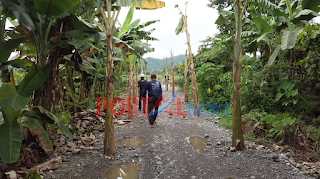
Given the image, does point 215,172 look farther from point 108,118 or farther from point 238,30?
point 238,30

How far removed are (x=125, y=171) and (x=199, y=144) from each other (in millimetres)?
2211

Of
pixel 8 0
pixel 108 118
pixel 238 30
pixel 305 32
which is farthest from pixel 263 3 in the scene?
pixel 8 0

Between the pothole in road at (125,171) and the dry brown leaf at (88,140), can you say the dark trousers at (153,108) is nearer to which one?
the dry brown leaf at (88,140)

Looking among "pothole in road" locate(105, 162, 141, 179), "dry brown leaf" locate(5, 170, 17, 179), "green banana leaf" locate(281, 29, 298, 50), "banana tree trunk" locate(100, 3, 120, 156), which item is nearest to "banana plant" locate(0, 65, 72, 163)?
"dry brown leaf" locate(5, 170, 17, 179)

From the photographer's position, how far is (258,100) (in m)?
6.61

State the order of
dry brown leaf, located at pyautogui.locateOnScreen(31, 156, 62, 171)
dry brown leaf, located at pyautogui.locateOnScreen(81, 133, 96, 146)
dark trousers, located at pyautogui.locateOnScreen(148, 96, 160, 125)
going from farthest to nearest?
dark trousers, located at pyautogui.locateOnScreen(148, 96, 160, 125), dry brown leaf, located at pyautogui.locateOnScreen(81, 133, 96, 146), dry brown leaf, located at pyautogui.locateOnScreen(31, 156, 62, 171)

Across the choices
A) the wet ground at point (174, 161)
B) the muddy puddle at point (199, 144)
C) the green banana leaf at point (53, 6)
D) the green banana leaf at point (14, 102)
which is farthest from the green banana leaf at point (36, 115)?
the muddy puddle at point (199, 144)

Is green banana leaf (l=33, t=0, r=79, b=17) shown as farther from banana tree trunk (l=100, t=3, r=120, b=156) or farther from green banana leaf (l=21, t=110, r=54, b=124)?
green banana leaf (l=21, t=110, r=54, b=124)

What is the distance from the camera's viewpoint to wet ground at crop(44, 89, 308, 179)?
3697 mm

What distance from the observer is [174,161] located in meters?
4.28

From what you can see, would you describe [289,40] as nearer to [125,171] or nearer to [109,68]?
[109,68]

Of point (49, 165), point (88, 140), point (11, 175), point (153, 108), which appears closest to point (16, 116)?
point (11, 175)

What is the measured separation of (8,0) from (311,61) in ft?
20.8

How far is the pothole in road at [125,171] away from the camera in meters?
3.74
